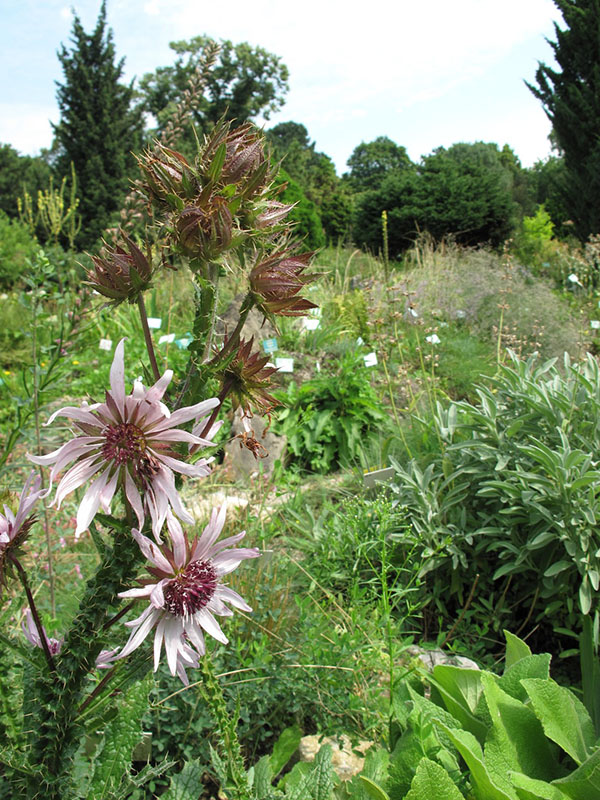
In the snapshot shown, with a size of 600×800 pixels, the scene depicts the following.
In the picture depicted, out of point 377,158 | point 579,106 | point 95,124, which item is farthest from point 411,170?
point 377,158

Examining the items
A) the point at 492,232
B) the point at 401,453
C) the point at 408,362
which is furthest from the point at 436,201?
the point at 401,453

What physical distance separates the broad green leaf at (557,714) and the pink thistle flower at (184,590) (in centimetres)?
72

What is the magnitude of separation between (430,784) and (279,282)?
3.02 ft

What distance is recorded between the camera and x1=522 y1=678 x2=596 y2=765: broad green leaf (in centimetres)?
118

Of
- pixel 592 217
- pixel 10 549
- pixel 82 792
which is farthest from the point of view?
pixel 592 217

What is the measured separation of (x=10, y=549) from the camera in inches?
34.0

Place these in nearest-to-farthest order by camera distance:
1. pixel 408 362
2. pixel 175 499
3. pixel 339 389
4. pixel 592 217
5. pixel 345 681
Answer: pixel 175 499, pixel 345 681, pixel 339 389, pixel 408 362, pixel 592 217

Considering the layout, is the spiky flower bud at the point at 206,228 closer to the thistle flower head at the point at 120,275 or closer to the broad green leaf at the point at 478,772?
the thistle flower head at the point at 120,275

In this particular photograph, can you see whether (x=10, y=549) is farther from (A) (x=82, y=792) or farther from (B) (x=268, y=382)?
(A) (x=82, y=792)

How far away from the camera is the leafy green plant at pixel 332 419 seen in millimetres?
4512

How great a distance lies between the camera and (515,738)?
1271 mm

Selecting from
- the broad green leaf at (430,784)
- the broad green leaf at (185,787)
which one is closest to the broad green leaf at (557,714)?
the broad green leaf at (430,784)

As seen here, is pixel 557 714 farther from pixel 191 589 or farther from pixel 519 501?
pixel 519 501

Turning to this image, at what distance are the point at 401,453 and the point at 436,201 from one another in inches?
515
